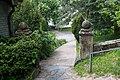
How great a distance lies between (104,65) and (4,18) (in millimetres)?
4049

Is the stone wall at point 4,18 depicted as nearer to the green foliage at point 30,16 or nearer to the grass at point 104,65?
the green foliage at point 30,16

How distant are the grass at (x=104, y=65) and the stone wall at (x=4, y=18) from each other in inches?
118

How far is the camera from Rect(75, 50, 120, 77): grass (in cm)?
605

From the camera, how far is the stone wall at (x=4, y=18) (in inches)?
307

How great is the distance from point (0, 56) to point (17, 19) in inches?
249

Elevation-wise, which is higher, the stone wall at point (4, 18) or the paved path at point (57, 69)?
the stone wall at point (4, 18)

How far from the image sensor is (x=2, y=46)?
603 centimetres

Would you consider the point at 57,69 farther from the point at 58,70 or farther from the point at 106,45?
the point at 106,45

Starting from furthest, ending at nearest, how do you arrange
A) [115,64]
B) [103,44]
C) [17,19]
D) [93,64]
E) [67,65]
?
[17,19] → [67,65] → [103,44] → [93,64] → [115,64]

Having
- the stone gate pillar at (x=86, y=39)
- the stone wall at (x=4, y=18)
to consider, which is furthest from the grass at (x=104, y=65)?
the stone wall at (x=4, y=18)

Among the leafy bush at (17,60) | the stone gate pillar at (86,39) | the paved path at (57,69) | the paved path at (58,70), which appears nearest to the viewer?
the leafy bush at (17,60)

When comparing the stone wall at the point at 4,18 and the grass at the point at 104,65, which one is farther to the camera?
the stone wall at the point at 4,18

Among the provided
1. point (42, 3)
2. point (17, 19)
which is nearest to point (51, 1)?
point (42, 3)

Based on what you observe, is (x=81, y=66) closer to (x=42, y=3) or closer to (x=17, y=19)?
(x=17, y=19)
